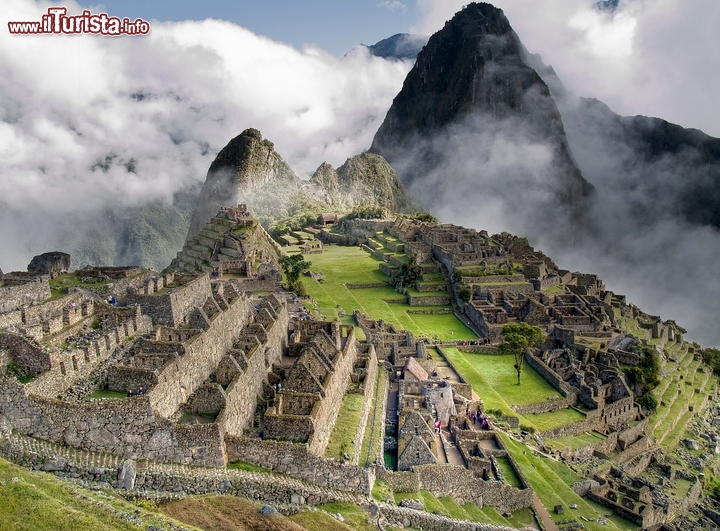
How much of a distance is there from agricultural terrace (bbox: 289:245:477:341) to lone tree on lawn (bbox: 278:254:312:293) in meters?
1.70

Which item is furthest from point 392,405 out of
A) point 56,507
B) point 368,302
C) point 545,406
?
point 368,302

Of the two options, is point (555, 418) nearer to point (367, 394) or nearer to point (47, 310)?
point (367, 394)

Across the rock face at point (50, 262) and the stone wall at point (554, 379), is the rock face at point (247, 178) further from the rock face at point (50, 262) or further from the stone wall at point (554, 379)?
the stone wall at point (554, 379)

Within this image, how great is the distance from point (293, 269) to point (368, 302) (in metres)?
7.67

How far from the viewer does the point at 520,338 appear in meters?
44.1

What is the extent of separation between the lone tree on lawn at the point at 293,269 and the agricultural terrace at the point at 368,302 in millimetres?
1697

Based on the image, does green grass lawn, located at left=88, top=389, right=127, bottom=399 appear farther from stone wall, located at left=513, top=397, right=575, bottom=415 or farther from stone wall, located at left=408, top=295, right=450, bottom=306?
stone wall, located at left=408, top=295, right=450, bottom=306

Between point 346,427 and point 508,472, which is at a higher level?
point 346,427

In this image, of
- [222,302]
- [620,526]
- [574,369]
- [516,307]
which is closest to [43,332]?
[222,302]

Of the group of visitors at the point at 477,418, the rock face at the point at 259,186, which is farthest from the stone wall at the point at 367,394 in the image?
the rock face at the point at 259,186

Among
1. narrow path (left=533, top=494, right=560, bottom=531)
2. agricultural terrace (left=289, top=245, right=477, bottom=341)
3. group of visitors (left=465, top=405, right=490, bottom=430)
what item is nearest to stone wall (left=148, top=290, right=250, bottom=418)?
group of visitors (left=465, top=405, right=490, bottom=430)

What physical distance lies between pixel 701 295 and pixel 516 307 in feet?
374

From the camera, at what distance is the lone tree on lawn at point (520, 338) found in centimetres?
4412

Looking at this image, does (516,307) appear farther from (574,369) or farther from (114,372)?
(114,372)
